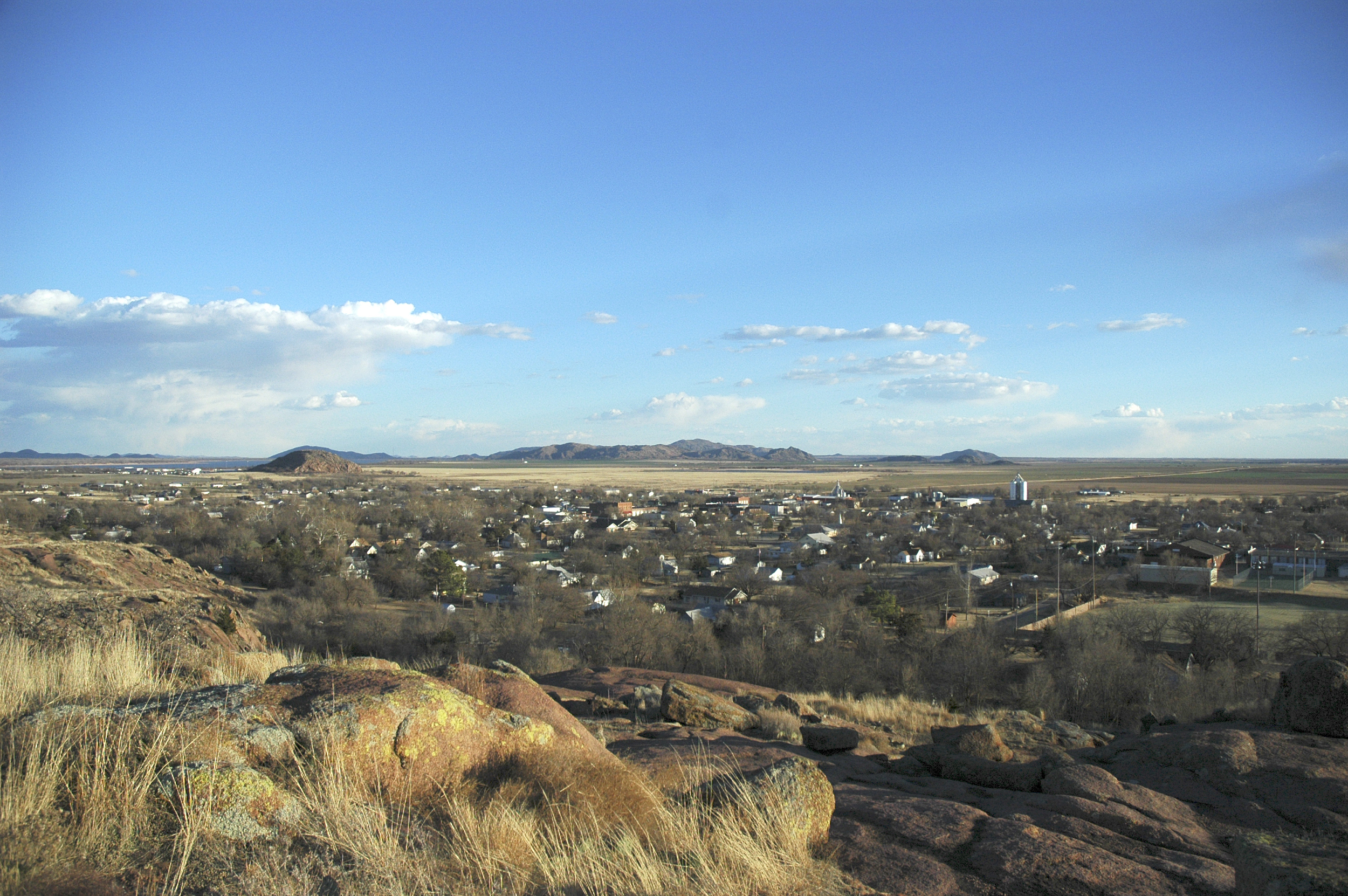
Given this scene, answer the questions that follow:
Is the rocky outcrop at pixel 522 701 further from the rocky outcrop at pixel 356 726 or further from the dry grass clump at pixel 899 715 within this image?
the dry grass clump at pixel 899 715

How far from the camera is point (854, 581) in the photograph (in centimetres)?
4725

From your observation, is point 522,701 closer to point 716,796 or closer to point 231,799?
point 716,796

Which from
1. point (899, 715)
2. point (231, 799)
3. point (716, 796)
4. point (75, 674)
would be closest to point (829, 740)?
point (716, 796)

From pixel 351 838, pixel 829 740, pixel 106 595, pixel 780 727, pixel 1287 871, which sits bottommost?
pixel 780 727

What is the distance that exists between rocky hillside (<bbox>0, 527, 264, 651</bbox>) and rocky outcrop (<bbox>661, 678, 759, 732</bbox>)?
22.3ft

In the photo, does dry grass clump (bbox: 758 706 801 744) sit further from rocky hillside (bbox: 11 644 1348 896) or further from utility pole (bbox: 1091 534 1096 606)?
utility pole (bbox: 1091 534 1096 606)

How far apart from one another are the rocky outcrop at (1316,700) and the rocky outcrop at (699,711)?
7583 mm

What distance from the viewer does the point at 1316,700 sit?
10.4 metres

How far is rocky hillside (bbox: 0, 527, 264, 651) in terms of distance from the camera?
1036 centimetres

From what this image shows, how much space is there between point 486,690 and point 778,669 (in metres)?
21.7

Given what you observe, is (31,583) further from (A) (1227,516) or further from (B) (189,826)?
(A) (1227,516)

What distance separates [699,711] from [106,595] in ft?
36.3

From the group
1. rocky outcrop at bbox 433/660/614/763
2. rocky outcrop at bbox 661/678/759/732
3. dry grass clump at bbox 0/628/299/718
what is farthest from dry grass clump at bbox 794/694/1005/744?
dry grass clump at bbox 0/628/299/718

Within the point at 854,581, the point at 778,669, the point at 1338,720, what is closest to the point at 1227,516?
the point at 854,581
